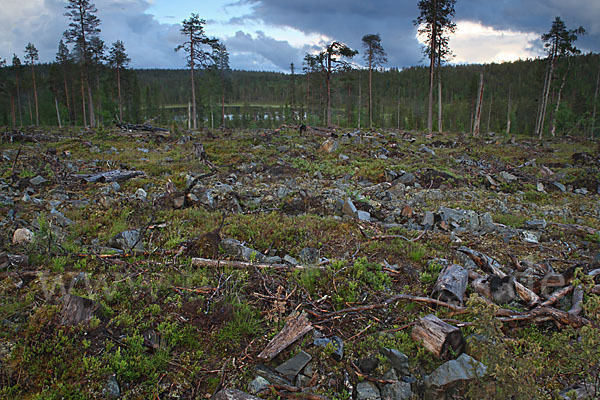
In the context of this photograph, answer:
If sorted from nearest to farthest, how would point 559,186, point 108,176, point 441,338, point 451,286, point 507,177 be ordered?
1. point 441,338
2. point 451,286
3. point 108,176
4. point 559,186
5. point 507,177

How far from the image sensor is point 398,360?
301 cm

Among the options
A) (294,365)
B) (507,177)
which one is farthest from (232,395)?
(507,177)

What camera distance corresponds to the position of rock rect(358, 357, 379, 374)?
9.84 ft

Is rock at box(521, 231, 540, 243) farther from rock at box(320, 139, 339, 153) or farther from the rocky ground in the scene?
rock at box(320, 139, 339, 153)

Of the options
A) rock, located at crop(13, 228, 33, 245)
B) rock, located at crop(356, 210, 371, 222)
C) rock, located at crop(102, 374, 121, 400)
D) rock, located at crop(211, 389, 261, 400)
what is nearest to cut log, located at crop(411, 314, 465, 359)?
rock, located at crop(211, 389, 261, 400)

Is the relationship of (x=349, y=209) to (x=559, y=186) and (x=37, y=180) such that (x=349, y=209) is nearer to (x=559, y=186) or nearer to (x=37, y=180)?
(x=559, y=186)

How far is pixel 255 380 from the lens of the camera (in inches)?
113

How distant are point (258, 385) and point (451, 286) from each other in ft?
8.78

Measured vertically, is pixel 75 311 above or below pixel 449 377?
above

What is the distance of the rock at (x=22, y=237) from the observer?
5.31 m

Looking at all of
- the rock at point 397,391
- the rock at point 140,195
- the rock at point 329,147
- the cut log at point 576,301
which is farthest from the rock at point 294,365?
the rock at point 329,147

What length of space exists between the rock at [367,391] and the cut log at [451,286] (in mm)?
1646

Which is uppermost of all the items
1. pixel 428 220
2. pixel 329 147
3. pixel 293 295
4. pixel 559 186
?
pixel 329 147

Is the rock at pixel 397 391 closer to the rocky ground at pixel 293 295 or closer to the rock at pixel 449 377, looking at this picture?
the rocky ground at pixel 293 295
